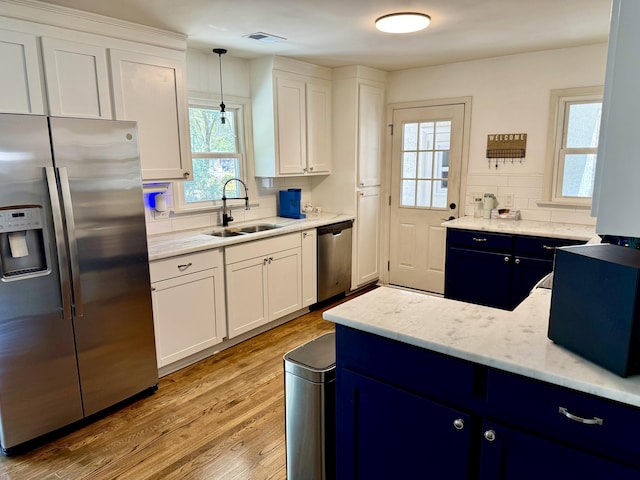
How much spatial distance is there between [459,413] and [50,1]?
9.50 feet

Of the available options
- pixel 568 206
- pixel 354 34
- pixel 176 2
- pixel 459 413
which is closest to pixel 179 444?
pixel 459 413

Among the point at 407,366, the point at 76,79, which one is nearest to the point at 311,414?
the point at 407,366

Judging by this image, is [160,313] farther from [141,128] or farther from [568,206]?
[568,206]

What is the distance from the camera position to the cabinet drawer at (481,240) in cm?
363

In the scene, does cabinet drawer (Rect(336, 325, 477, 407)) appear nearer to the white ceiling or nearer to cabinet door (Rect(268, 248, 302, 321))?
the white ceiling

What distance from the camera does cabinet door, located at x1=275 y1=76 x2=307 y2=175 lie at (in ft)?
13.3

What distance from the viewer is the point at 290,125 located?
4.18m

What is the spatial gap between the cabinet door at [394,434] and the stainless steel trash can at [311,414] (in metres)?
0.12

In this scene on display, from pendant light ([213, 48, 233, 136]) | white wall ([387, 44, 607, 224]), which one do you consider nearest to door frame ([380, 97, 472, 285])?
white wall ([387, 44, 607, 224])

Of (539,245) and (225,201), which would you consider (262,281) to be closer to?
(225,201)

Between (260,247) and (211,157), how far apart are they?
975 millimetres

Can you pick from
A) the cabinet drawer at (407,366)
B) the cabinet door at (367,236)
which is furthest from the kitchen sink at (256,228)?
the cabinet drawer at (407,366)

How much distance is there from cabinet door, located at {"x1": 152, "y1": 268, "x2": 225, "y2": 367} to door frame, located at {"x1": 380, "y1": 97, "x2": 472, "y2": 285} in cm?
234

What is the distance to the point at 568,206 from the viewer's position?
387cm
